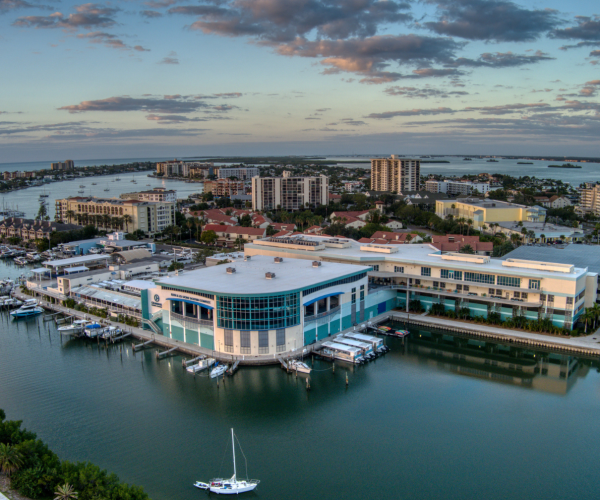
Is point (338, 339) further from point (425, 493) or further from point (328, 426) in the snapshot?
point (425, 493)

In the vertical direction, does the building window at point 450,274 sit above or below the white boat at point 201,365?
above

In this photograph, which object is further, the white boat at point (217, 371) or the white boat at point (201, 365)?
the white boat at point (201, 365)

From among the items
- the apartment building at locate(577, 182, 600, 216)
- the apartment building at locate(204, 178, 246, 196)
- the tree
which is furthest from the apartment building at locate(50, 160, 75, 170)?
the apartment building at locate(577, 182, 600, 216)

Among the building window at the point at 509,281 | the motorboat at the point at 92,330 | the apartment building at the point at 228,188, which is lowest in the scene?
the motorboat at the point at 92,330

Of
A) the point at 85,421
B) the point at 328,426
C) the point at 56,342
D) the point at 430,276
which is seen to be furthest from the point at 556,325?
the point at 56,342

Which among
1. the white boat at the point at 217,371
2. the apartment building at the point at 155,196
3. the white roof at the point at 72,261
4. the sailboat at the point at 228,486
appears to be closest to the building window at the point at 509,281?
the white boat at the point at 217,371

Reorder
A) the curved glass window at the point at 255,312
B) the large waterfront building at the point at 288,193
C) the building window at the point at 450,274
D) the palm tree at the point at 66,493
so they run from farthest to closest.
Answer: the large waterfront building at the point at 288,193, the building window at the point at 450,274, the curved glass window at the point at 255,312, the palm tree at the point at 66,493

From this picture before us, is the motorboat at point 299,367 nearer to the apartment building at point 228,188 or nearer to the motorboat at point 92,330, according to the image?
the motorboat at point 92,330
